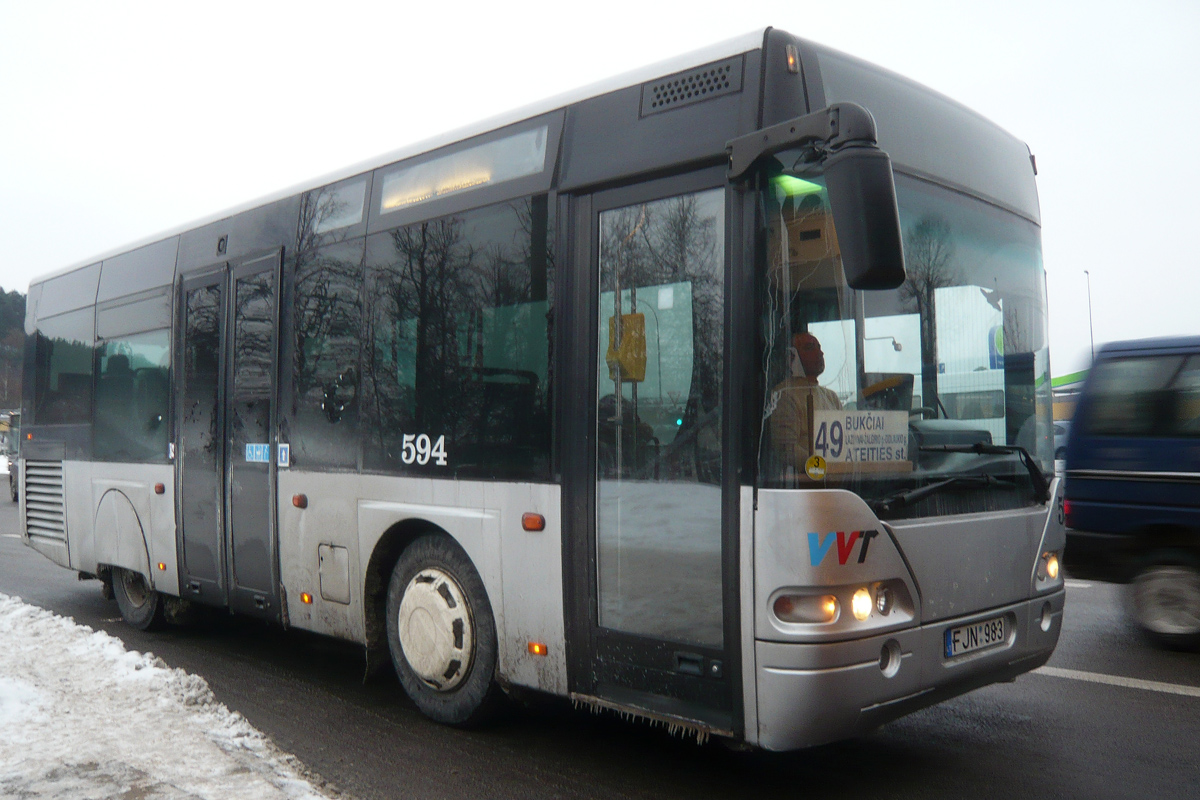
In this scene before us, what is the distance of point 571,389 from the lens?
4707mm

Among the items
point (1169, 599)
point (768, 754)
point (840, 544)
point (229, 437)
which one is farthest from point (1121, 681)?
point (229, 437)

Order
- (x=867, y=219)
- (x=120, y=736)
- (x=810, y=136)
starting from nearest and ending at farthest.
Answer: (x=867, y=219), (x=810, y=136), (x=120, y=736)

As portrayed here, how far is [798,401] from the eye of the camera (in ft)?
12.8

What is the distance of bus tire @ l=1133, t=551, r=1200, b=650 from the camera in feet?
23.7

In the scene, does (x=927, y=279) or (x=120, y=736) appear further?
(x=120, y=736)

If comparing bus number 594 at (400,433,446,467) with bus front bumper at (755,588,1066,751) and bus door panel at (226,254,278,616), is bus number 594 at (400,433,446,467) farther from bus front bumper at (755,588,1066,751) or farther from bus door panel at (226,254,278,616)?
bus front bumper at (755,588,1066,751)

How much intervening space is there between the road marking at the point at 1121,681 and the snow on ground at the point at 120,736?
4.56 m

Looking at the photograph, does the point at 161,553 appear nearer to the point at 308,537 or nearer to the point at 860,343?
the point at 308,537

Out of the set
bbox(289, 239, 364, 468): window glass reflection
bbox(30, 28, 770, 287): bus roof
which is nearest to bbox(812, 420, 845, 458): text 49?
bbox(30, 28, 770, 287): bus roof

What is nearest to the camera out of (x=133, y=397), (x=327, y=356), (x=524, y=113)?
(x=524, y=113)

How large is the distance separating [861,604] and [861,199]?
1516 millimetres

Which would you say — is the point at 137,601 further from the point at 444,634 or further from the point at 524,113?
the point at 524,113

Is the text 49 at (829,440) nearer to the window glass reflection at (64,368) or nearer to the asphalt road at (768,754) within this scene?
the asphalt road at (768,754)

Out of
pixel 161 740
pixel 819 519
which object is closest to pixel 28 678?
pixel 161 740
